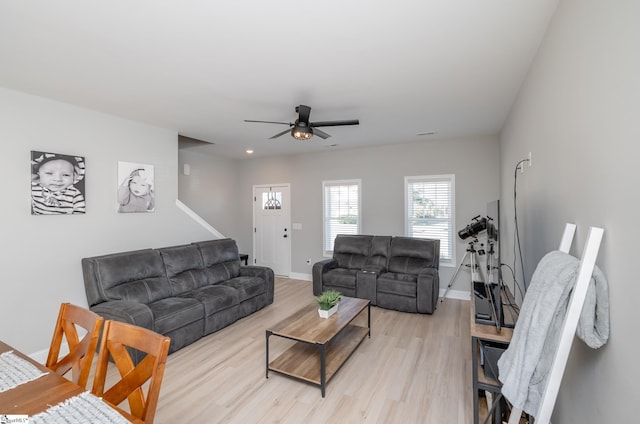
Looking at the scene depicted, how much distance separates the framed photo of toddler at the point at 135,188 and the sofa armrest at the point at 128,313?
129 cm

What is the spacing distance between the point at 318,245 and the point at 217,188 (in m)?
2.57

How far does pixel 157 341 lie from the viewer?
117 centimetres

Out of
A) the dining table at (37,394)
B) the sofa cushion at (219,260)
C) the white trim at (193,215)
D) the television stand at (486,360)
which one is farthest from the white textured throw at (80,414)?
the white trim at (193,215)

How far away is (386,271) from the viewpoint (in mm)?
4871

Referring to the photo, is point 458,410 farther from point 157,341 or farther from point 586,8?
point 586,8

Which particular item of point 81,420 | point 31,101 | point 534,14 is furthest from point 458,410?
point 31,101

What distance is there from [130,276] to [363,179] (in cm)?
412

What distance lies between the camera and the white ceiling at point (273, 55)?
1732 mm

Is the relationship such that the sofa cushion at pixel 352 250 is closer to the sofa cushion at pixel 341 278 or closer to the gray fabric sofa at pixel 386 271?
the gray fabric sofa at pixel 386 271

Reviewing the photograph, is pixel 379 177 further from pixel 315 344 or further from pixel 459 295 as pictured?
pixel 315 344

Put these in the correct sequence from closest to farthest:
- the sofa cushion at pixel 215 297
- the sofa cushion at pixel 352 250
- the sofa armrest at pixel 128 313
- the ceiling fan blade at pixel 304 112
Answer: the sofa armrest at pixel 128 313 < the ceiling fan blade at pixel 304 112 < the sofa cushion at pixel 215 297 < the sofa cushion at pixel 352 250

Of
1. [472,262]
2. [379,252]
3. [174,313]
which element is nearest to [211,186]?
[174,313]

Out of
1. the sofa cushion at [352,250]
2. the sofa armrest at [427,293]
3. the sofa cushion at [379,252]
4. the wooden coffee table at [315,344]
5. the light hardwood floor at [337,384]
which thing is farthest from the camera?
the sofa cushion at [352,250]

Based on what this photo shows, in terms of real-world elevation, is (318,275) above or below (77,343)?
below
